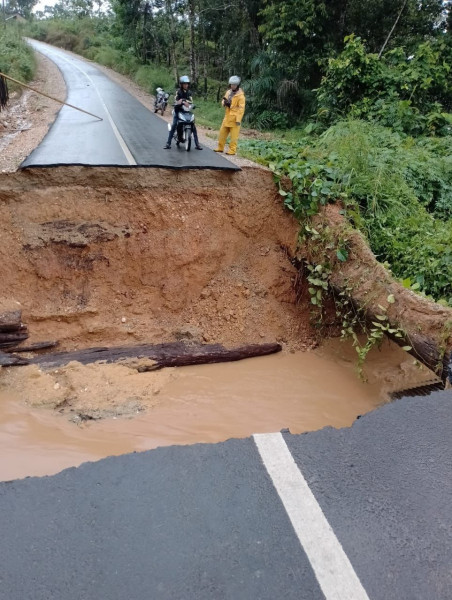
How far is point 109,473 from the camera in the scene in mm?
3398

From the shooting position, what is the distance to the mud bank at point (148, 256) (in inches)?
273

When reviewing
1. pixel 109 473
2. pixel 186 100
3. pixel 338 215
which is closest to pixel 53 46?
pixel 186 100

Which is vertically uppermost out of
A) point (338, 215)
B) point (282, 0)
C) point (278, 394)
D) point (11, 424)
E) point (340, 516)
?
point (282, 0)

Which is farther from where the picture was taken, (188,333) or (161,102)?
(161,102)

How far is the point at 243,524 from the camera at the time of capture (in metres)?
3.01

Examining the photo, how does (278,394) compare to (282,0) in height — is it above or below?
below

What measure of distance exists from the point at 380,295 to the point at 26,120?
36.7 feet

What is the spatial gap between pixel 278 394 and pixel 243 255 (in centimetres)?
266

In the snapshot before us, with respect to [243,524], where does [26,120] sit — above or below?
above

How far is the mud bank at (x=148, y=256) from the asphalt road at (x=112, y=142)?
0.42m

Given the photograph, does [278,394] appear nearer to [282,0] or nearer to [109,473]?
[109,473]

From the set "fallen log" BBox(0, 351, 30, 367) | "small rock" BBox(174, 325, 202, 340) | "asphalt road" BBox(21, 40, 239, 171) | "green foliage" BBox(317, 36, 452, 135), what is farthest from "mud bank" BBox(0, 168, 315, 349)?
"green foliage" BBox(317, 36, 452, 135)

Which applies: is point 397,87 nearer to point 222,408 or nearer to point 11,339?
point 222,408

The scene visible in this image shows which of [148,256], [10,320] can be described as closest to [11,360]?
[10,320]
